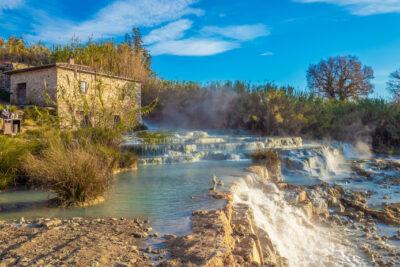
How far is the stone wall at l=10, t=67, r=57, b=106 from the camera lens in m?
16.8

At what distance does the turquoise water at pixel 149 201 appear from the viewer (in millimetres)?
4469

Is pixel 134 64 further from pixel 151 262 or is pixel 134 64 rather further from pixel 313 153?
pixel 151 262

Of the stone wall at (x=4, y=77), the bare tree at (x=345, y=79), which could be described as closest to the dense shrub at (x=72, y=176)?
the stone wall at (x=4, y=77)

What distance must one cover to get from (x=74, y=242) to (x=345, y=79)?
35113mm

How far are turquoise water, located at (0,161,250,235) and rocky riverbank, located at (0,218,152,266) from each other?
0.43 m

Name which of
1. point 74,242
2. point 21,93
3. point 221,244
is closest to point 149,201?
point 74,242

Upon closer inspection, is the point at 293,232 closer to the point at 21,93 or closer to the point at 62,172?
the point at 62,172

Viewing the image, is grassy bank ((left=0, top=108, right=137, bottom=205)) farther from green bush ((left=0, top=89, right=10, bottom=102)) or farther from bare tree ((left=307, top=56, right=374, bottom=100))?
bare tree ((left=307, top=56, right=374, bottom=100))

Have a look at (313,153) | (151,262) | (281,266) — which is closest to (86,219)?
(151,262)

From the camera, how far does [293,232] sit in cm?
564

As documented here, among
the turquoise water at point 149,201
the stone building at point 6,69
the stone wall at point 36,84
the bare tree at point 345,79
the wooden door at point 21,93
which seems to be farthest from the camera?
→ the bare tree at point 345,79

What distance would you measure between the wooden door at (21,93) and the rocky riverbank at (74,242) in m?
17.6

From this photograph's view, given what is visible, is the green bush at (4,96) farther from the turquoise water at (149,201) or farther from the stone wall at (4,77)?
the turquoise water at (149,201)

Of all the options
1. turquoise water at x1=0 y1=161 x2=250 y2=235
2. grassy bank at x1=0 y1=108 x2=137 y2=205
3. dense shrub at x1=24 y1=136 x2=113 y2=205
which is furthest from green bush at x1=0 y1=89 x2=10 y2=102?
dense shrub at x1=24 y1=136 x2=113 y2=205
